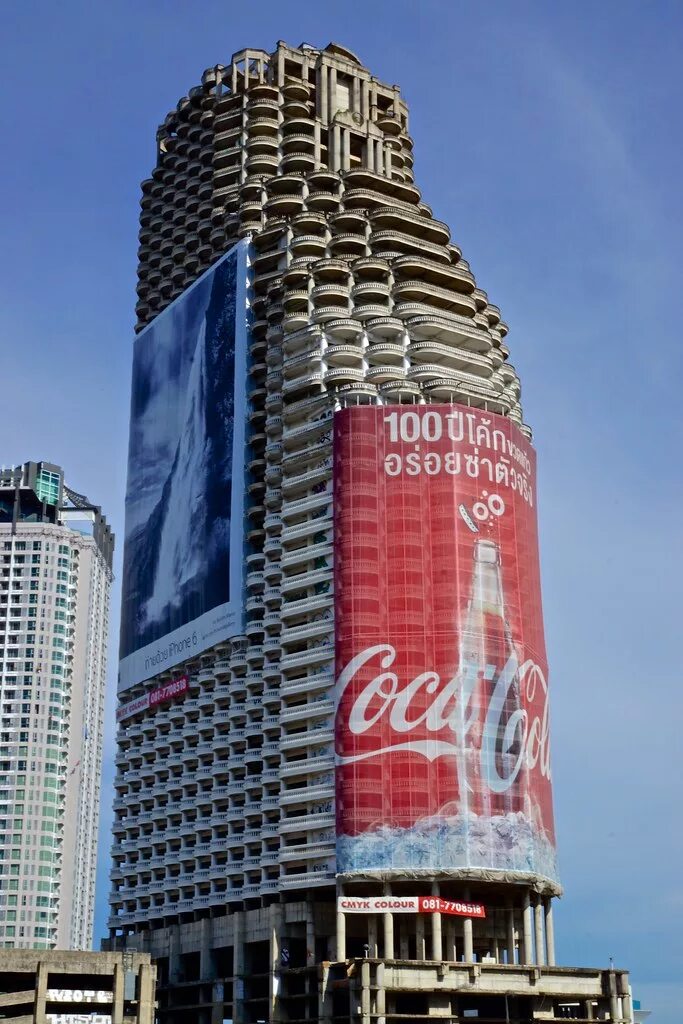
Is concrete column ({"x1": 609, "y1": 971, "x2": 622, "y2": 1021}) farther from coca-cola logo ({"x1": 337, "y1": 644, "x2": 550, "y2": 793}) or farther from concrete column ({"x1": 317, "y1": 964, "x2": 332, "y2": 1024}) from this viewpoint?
concrete column ({"x1": 317, "y1": 964, "x2": 332, "y2": 1024})

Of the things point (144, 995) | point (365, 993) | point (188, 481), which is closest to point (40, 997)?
point (144, 995)

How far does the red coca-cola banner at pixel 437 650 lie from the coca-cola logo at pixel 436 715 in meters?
0.12

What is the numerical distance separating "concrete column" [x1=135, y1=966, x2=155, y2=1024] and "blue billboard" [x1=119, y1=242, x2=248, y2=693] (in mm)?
36212

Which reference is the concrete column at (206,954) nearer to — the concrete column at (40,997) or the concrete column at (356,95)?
the concrete column at (40,997)

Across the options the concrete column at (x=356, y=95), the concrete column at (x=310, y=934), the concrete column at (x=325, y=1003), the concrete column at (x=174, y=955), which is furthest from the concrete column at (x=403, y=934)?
the concrete column at (x=356, y=95)

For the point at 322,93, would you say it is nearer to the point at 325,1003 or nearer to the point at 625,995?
the point at 325,1003

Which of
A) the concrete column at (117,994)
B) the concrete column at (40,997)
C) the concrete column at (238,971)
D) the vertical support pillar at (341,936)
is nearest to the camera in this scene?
the concrete column at (40,997)

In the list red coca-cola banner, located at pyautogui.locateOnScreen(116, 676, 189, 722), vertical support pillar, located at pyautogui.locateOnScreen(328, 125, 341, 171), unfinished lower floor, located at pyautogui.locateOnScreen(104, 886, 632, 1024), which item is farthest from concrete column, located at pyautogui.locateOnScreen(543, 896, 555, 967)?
vertical support pillar, located at pyautogui.locateOnScreen(328, 125, 341, 171)

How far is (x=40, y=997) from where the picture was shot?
103 meters

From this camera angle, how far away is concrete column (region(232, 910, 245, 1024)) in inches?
4769

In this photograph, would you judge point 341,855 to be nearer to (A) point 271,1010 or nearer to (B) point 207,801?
(A) point 271,1010

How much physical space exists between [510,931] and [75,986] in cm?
3706

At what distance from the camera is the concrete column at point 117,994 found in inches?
4188

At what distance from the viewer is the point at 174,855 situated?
13700 centimetres
